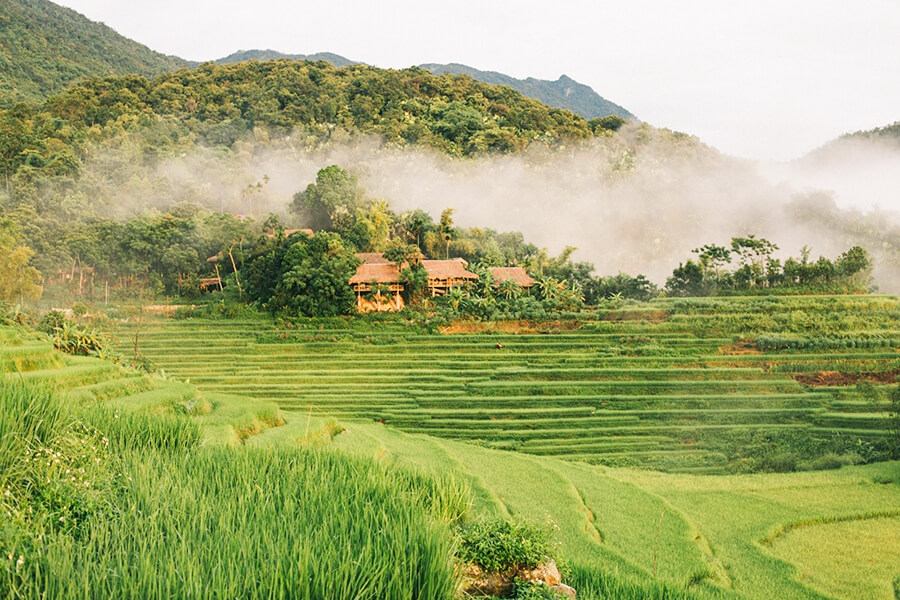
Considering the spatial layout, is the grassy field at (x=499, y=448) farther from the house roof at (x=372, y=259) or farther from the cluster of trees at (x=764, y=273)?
the house roof at (x=372, y=259)

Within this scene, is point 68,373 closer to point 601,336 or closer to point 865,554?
point 865,554

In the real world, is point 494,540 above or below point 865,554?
above

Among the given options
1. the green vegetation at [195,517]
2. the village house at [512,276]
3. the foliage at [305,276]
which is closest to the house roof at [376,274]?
the foliage at [305,276]

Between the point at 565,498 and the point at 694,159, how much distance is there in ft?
122

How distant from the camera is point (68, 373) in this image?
8617 millimetres

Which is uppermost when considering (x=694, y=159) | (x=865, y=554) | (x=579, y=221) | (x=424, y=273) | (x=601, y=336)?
(x=694, y=159)

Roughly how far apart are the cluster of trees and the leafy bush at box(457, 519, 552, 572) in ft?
71.8

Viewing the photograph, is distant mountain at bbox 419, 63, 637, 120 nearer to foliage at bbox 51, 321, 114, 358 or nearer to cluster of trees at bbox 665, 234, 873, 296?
cluster of trees at bbox 665, 234, 873, 296

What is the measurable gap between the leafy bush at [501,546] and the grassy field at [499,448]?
32 cm

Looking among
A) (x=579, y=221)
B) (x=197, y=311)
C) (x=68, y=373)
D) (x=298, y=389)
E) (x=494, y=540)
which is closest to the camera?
(x=494, y=540)

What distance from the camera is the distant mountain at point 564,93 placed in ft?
274

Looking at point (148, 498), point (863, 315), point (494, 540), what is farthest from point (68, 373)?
point (863, 315)

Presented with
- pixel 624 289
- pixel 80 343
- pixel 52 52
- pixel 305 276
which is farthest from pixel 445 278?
pixel 52 52

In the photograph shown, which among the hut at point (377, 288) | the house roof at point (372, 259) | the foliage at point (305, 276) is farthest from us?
the house roof at point (372, 259)
